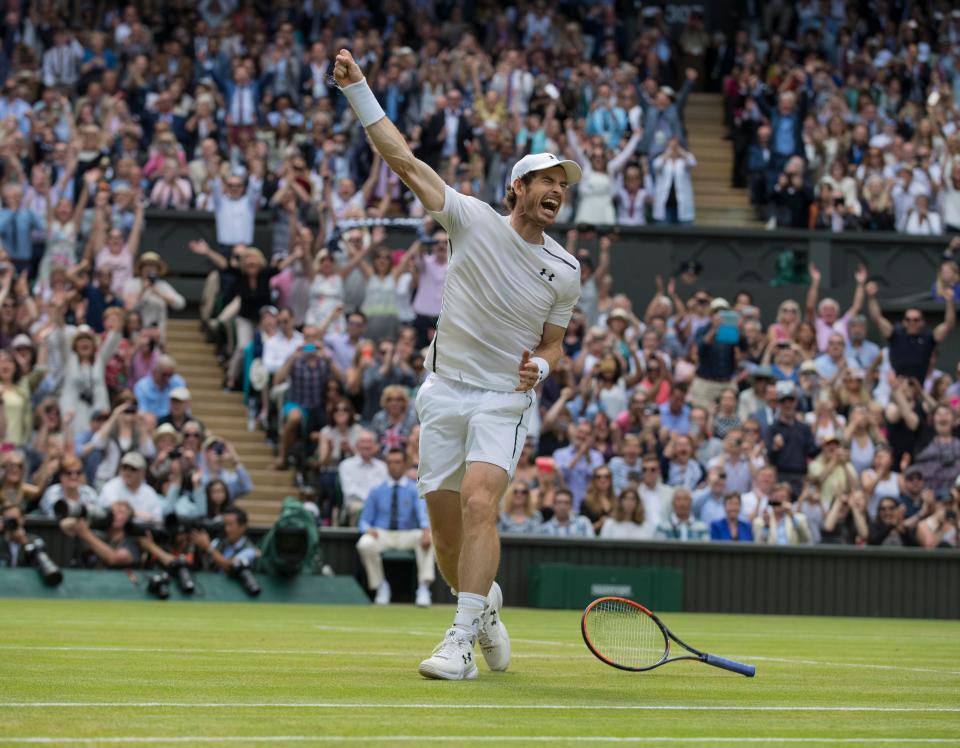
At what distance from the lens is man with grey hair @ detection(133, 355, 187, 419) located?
66.6ft

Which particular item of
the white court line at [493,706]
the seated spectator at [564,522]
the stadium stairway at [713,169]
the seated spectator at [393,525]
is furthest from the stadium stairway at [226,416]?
the white court line at [493,706]

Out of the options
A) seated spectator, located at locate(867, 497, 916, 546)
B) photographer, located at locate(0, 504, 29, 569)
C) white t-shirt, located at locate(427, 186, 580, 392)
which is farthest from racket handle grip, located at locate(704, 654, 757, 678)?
seated spectator, located at locate(867, 497, 916, 546)

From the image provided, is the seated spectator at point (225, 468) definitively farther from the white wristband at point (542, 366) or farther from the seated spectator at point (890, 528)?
the white wristband at point (542, 366)

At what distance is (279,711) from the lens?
6.25 meters

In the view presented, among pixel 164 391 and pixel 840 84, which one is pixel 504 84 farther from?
pixel 164 391

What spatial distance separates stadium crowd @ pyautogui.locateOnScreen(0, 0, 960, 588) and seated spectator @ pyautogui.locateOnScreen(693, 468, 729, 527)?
4 centimetres

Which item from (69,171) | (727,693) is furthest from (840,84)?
(727,693)

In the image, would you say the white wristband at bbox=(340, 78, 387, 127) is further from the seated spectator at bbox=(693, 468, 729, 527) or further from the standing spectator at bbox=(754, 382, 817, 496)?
the standing spectator at bbox=(754, 382, 817, 496)

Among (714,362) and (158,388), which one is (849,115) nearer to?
(714,362)

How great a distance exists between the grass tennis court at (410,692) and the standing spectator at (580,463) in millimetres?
7478

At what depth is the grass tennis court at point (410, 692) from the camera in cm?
578

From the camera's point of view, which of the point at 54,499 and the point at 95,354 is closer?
the point at 54,499

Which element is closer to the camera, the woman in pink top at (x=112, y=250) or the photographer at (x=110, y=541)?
the photographer at (x=110, y=541)

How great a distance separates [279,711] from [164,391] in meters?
14.5
